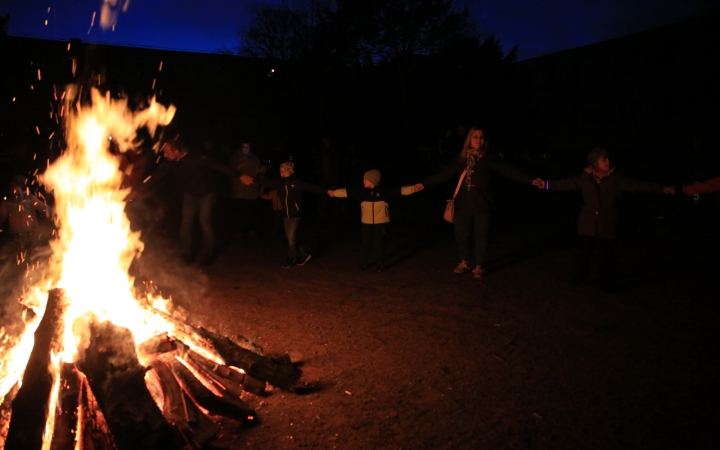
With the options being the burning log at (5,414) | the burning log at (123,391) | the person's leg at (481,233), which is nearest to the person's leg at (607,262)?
the person's leg at (481,233)

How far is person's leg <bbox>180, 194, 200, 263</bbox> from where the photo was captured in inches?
363

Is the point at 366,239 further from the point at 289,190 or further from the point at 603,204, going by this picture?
the point at 603,204

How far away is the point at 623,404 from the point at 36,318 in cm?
469

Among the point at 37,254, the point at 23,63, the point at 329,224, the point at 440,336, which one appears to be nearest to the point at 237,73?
the point at 23,63

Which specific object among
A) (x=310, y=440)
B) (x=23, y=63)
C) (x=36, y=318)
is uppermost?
(x=23, y=63)

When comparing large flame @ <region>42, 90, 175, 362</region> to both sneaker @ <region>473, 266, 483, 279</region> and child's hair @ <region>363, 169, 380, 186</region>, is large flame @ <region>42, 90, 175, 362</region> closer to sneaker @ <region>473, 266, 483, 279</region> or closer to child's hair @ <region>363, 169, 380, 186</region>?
child's hair @ <region>363, 169, 380, 186</region>

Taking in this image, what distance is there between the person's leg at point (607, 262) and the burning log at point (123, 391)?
223 inches

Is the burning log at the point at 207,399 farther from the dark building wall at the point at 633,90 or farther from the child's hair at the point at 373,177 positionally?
the dark building wall at the point at 633,90

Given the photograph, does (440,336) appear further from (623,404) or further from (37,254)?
(37,254)

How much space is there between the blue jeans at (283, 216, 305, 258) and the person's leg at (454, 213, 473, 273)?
246 cm

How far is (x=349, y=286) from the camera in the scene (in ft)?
26.4

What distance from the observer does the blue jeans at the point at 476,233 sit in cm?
821

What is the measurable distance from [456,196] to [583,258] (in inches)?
74.5

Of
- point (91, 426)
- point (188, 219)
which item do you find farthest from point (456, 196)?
point (91, 426)
